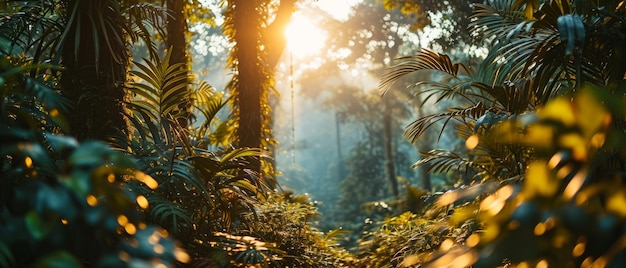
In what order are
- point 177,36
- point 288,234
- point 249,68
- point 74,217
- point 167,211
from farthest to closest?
point 177,36, point 249,68, point 288,234, point 167,211, point 74,217

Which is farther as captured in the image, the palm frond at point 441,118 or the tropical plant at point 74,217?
the palm frond at point 441,118

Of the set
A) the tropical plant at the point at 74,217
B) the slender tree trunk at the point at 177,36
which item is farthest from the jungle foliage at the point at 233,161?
the slender tree trunk at the point at 177,36

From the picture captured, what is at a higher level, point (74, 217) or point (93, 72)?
point (93, 72)

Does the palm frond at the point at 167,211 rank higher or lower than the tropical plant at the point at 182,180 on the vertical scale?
lower

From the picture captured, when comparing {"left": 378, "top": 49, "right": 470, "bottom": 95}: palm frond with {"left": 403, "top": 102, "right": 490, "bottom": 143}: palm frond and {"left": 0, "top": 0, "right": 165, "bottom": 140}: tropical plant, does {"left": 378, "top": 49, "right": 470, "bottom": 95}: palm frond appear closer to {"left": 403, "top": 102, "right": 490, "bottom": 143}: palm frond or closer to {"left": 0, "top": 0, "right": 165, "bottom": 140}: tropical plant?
{"left": 403, "top": 102, "right": 490, "bottom": 143}: palm frond

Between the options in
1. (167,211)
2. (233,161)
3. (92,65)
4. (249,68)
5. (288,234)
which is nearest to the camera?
(167,211)

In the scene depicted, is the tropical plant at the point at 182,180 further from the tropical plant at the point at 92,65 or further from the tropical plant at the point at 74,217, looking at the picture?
the tropical plant at the point at 74,217

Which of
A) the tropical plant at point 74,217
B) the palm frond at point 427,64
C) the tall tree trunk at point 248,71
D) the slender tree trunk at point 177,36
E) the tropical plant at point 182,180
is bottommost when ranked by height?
the tropical plant at point 74,217

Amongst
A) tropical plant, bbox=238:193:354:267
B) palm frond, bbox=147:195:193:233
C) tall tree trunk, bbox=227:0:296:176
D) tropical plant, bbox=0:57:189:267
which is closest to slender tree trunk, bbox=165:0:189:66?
tall tree trunk, bbox=227:0:296:176

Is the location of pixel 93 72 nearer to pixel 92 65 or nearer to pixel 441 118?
pixel 92 65

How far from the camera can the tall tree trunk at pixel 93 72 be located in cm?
322

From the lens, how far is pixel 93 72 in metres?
3.29

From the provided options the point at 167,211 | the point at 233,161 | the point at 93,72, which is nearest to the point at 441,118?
the point at 233,161

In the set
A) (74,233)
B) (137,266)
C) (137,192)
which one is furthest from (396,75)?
(137,266)
